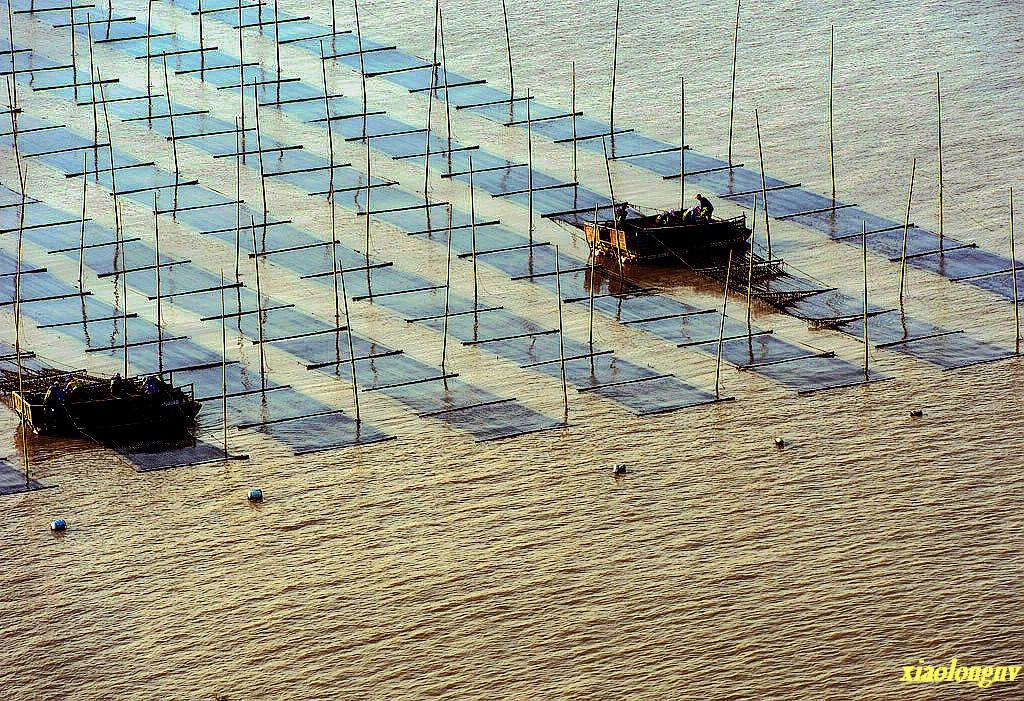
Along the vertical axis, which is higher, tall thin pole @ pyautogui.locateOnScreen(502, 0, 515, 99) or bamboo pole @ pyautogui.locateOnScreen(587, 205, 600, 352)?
tall thin pole @ pyautogui.locateOnScreen(502, 0, 515, 99)

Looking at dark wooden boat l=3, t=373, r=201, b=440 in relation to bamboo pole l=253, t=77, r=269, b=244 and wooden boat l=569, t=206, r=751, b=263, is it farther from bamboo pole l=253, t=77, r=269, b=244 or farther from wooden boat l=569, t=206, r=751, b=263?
wooden boat l=569, t=206, r=751, b=263

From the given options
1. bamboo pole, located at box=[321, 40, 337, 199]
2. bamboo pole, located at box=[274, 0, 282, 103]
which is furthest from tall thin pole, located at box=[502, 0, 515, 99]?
bamboo pole, located at box=[274, 0, 282, 103]

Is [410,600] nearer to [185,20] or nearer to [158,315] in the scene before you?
[158,315]

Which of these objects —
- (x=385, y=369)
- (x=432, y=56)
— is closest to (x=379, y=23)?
(x=432, y=56)

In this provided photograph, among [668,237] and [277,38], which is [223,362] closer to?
[668,237]

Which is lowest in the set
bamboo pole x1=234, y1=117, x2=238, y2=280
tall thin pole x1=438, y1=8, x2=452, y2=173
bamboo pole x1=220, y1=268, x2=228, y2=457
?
bamboo pole x1=220, y1=268, x2=228, y2=457

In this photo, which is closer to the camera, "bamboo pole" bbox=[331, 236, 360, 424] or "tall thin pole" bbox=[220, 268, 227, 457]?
"tall thin pole" bbox=[220, 268, 227, 457]
